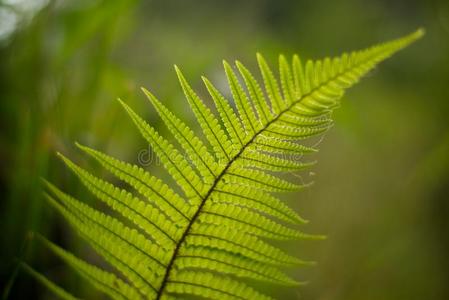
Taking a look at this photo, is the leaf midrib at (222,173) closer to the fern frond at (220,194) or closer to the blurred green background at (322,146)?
the fern frond at (220,194)

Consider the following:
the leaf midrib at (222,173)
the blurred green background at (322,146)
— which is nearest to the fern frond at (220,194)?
the leaf midrib at (222,173)

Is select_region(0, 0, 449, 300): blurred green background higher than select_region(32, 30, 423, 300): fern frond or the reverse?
higher

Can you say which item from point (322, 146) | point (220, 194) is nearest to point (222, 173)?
point (220, 194)

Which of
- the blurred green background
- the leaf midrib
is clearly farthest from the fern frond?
the blurred green background

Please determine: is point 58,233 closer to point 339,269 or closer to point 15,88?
point 15,88

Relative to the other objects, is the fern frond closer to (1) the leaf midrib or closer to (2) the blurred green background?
(1) the leaf midrib

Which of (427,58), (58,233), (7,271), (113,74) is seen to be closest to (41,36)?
(113,74)

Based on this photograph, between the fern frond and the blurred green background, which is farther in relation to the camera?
the blurred green background

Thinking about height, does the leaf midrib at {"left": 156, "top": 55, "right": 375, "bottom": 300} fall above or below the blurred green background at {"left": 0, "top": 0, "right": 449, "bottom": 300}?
below
